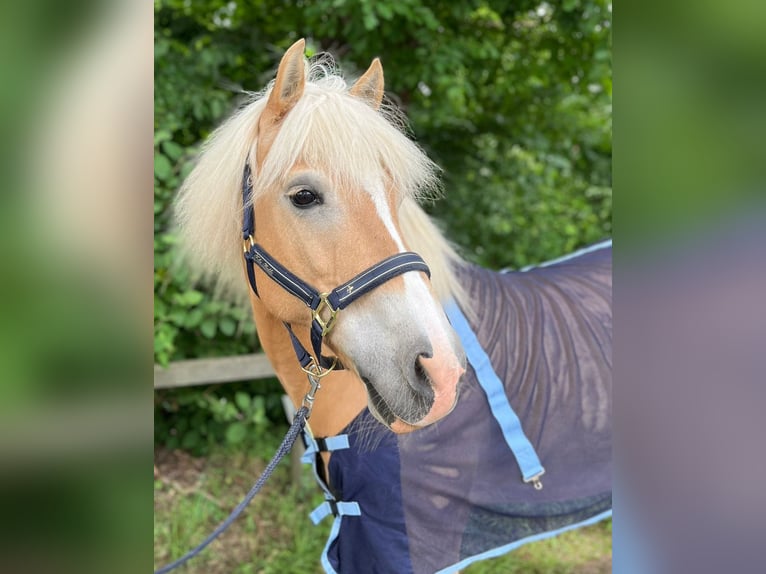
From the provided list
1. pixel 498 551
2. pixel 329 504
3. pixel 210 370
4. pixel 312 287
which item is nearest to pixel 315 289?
pixel 312 287

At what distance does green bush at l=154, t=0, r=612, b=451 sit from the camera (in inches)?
119

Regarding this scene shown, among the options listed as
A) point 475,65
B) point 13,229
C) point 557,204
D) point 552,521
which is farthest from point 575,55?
point 13,229

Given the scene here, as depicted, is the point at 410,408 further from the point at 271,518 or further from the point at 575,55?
the point at 575,55

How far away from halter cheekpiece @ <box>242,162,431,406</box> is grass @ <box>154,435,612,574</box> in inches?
70.9

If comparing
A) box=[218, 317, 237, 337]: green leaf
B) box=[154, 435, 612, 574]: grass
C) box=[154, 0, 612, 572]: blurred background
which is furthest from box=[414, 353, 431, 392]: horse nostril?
box=[218, 317, 237, 337]: green leaf

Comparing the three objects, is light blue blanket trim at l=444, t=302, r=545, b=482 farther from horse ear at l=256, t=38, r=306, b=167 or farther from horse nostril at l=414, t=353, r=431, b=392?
horse ear at l=256, t=38, r=306, b=167

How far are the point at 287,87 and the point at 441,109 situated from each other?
8.68ft

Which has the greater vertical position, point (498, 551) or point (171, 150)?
point (171, 150)

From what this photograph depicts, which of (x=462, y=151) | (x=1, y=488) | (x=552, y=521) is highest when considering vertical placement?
(x=462, y=151)

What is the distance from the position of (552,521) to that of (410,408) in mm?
897

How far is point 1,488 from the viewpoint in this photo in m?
0.56

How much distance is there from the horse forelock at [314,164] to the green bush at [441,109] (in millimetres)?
1073

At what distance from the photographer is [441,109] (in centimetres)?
388

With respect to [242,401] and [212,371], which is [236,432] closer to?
[242,401]
